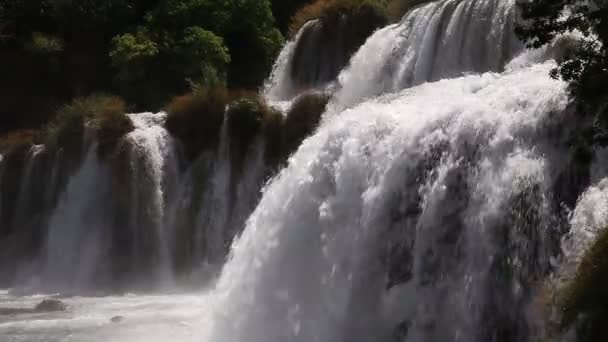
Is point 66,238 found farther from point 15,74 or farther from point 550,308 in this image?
point 550,308

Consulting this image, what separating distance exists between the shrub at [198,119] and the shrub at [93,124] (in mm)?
1083

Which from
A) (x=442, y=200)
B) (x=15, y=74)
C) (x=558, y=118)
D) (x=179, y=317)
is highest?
(x=15, y=74)

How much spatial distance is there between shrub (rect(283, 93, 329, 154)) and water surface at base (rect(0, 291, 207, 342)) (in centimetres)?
352

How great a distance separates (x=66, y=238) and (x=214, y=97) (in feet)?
15.0

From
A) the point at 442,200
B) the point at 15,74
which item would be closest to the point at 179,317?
the point at 442,200

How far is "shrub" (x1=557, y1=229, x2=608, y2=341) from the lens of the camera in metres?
7.63

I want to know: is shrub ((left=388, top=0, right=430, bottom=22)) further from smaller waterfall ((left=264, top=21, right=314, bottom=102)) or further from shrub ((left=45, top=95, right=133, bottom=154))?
shrub ((left=45, top=95, right=133, bottom=154))

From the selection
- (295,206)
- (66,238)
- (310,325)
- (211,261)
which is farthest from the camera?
(66,238)

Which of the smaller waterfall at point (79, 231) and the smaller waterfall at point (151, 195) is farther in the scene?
the smaller waterfall at point (79, 231)

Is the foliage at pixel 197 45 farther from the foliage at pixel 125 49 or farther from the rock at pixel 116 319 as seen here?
the rock at pixel 116 319

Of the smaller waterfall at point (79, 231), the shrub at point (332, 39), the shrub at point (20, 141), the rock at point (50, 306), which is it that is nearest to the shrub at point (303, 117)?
the shrub at point (332, 39)

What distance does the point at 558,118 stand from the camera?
937 centimetres

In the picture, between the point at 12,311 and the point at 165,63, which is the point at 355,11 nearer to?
the point at 165,63

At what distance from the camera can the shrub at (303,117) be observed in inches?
709
